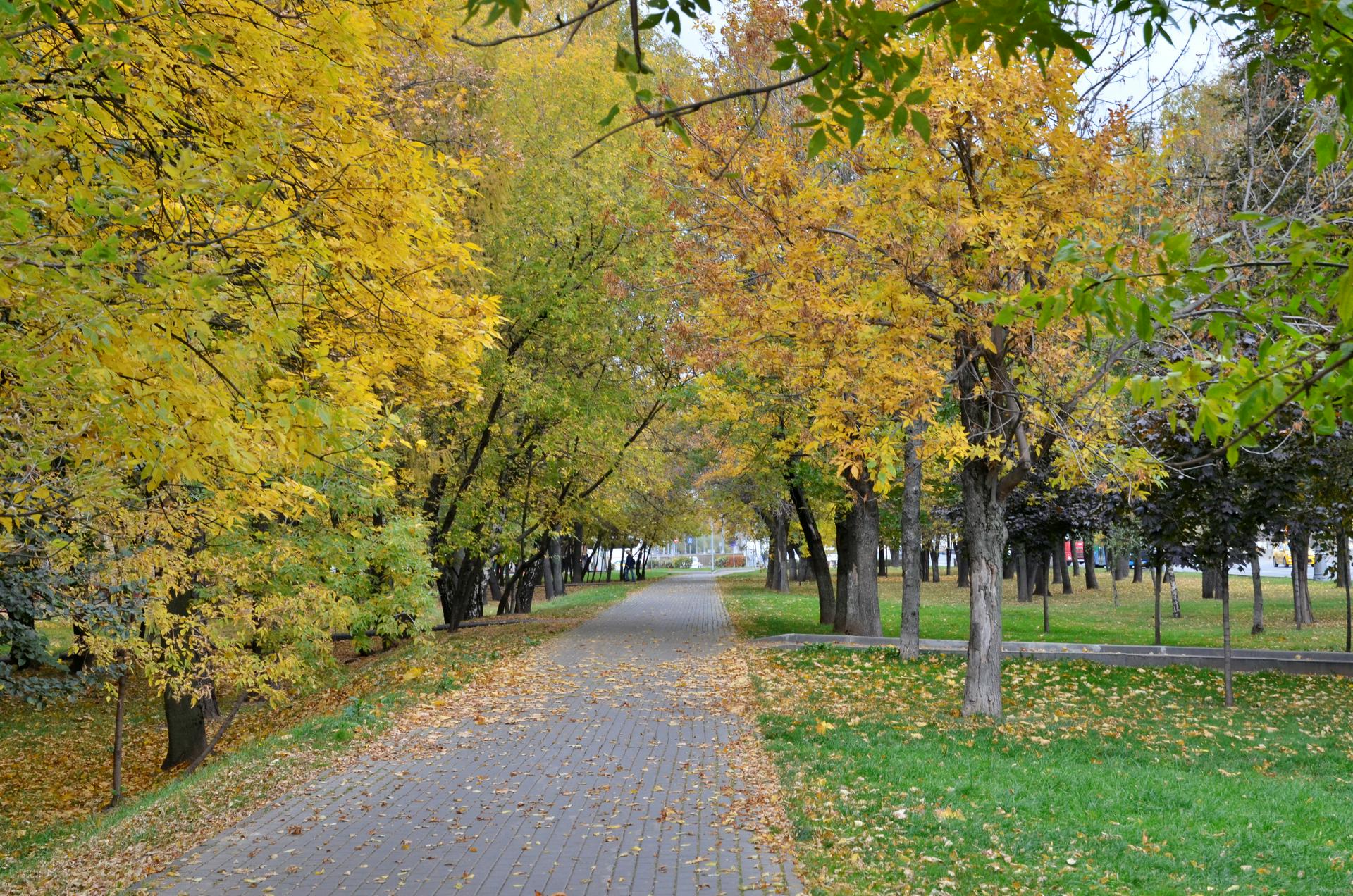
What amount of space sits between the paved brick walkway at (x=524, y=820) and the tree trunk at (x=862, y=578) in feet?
23.8

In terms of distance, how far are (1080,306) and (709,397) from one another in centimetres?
1359

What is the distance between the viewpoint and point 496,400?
20.1 m

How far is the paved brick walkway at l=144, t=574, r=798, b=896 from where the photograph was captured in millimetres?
6223

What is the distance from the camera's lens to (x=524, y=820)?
25.3 feet

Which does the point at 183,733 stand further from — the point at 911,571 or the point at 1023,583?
the point at 1023,583

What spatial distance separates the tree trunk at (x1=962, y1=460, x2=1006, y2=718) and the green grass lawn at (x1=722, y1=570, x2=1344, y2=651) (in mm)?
8088

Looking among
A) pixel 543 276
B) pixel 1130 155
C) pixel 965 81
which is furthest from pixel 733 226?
pixel 543 276

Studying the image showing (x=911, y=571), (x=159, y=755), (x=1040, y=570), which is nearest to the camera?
(x=159, y=755)

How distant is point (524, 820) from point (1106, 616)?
24.3 m

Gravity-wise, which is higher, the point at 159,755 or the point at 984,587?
the point at 984,587

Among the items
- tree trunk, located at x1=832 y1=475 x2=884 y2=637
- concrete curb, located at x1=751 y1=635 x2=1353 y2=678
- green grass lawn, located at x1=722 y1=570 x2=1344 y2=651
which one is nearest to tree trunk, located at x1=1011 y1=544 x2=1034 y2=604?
green grass lawn, located at x1=722 y1=570 x2=1344 y2=651

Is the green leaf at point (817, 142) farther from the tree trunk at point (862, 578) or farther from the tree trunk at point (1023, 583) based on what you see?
the tree trunk at point (1023, 583)

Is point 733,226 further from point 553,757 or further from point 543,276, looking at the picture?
point 543,276

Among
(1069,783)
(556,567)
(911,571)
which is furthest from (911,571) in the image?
(556,567)
